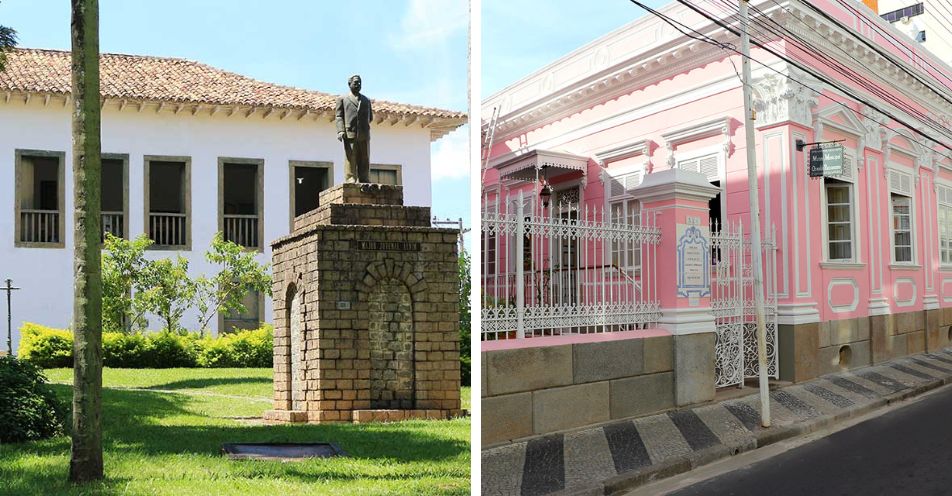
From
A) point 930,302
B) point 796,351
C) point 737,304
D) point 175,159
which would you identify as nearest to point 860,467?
point 737,304

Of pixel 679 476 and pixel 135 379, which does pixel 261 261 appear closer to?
pixel 135 379

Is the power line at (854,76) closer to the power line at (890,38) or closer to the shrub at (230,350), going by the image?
the power line at (890,38)

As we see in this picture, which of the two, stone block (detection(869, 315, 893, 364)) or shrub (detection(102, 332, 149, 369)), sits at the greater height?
shrub (detection(102, 332, 149, 369))

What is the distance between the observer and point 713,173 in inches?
398

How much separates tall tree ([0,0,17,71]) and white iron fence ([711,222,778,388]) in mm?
6353

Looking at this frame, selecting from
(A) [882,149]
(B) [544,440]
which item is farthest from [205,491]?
(A) [882,149]

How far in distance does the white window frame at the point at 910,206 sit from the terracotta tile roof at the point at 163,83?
8730 millimetres

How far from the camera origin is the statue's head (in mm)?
5170

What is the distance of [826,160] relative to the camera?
941 cm

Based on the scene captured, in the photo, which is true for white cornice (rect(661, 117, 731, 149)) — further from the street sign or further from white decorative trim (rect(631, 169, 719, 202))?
white decorative trim (rect(631, 169, 719, 202))

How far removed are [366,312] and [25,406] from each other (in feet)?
6.63

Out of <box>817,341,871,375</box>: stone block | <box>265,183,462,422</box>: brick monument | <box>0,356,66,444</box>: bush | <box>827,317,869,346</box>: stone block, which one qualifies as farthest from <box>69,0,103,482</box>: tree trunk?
<box>827,317,869,346</box>: stone block

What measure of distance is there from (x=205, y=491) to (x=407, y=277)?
6.66ft

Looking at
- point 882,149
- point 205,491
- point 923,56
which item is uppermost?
point 923,56
